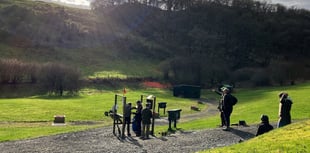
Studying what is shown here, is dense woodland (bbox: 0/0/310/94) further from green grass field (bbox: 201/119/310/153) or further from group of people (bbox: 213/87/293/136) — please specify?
green grass field (bbox: 201/119/310/153)

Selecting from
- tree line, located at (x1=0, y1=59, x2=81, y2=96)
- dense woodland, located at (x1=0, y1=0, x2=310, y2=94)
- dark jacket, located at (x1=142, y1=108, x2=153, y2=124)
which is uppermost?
dense woodland, located at (x1=0, y1=0, x2=310, y2=94)

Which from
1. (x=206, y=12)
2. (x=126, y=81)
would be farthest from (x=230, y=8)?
(x=126, y=81)

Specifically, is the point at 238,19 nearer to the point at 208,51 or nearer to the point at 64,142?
the point at 208,51

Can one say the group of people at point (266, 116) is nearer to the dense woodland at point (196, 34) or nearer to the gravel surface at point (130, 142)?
the gravel surface at point (130, 142)

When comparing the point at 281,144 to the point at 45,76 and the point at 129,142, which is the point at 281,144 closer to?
the point at 129,142

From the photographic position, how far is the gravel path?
823 inches

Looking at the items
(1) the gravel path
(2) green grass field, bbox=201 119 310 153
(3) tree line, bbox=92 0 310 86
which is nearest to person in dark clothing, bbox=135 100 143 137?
(1) the gravel path

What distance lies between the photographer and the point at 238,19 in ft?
428

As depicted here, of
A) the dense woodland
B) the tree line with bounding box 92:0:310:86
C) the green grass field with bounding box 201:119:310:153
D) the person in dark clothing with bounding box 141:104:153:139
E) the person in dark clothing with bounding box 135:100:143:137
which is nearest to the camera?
the green grass field with bounding box 201:119:310:153

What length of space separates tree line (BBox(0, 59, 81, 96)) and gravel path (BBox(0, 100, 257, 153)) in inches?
1708

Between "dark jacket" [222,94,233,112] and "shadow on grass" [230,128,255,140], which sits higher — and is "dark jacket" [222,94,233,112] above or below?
above

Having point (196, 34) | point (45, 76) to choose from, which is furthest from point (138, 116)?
point (196, 34)

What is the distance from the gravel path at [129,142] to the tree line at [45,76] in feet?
142

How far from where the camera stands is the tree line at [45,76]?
68.6m
